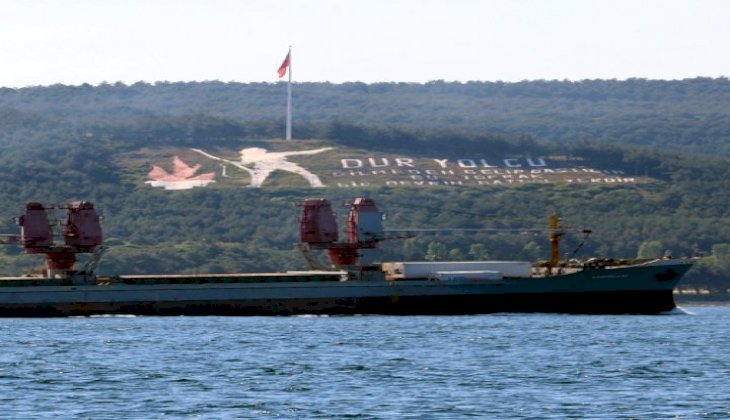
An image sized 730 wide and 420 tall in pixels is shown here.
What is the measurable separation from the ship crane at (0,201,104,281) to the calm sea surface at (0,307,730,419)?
11959mm

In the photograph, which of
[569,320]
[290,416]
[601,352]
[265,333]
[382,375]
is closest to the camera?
[290,416]

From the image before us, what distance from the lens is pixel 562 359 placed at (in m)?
79.4

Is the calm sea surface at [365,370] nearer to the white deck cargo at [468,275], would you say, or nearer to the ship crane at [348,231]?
the white deck cargo at [468,275]

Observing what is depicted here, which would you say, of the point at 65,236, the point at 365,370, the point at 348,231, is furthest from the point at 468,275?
the point at 365,370

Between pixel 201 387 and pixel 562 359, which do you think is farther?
pixel 562 359

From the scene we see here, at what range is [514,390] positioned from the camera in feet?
216

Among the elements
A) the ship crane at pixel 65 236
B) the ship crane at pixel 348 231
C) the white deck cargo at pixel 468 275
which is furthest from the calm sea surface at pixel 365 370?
the ship crane at pixel 348 231

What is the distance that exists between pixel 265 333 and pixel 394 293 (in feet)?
67.6

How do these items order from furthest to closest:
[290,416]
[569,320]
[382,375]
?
1. [569,320]
2. [382,375]
3. [290,416]

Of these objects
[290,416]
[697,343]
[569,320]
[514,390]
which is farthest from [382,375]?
[569,320]

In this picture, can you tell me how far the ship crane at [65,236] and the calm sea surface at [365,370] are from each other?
39.2 feet

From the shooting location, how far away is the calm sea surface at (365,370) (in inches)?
2402

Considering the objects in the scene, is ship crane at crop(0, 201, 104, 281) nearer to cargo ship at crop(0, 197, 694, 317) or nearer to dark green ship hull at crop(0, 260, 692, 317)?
cargo ship at crop(0, 197, 694, 317)

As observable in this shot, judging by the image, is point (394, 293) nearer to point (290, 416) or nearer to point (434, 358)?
point (434, 358)
